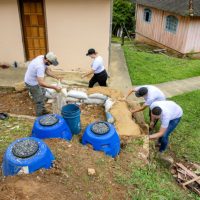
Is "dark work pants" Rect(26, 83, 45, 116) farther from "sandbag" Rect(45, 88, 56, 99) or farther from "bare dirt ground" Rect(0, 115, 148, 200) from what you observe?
"bare dirt ground" Rect(0, 115, 148, 200)

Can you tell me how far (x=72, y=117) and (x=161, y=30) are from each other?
45.3ft

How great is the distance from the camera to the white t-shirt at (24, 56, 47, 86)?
5445 millimetres

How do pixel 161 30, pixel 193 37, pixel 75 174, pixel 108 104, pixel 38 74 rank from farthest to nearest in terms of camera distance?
1. pixel 161 30
2. pixel 193 37
3. pixel 108 104
4. pixel 38 74
5. pixel 75 174

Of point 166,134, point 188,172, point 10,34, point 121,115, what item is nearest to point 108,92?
point 121,115

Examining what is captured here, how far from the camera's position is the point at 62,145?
15.1 ft

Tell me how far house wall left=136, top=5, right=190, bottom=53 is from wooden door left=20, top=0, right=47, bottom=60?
890 cm

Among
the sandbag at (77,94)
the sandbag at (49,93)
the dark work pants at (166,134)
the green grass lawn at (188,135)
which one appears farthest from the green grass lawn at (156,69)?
the dark work pants at (166,134)

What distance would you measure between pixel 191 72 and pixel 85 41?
4812 millimetres

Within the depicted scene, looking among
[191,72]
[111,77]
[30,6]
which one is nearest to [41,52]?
[30,6]

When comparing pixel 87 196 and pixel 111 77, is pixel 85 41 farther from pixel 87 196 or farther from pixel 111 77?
pixel 87 196

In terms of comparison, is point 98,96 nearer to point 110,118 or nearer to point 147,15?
point 110,118

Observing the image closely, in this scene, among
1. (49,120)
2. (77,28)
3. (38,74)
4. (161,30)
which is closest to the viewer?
(49,120)

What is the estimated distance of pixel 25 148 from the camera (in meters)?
3.74

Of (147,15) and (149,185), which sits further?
(147,15)
